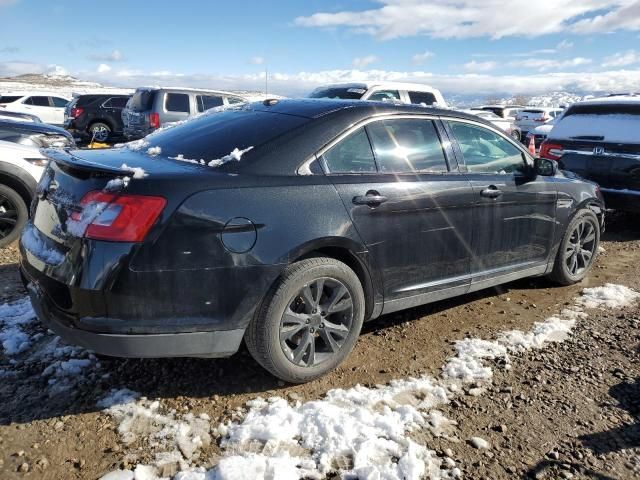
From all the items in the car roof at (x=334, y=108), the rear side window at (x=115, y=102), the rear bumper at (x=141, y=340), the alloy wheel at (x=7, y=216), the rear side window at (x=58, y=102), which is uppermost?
the car roof at (x=334, y=108)

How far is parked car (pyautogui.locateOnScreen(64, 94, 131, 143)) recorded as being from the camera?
17.2m

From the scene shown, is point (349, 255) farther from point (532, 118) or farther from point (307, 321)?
point (532, 118)

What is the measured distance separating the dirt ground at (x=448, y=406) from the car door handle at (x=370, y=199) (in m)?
1.04

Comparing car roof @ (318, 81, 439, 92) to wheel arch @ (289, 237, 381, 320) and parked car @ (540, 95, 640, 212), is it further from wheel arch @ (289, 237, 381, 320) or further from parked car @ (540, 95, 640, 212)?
wheel arch @ (289, 237, 381, 320)

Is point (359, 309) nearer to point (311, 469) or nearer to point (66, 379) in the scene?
point (311, 469)

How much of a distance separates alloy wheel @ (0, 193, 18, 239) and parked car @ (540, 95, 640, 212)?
658 cm

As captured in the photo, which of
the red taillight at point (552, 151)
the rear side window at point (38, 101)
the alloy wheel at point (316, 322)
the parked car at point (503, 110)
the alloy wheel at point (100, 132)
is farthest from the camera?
the parked car at point (503, 110)

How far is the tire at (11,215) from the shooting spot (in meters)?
5.29

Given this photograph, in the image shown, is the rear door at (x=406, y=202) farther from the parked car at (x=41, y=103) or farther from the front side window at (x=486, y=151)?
the parked car at (x=41, y=103)

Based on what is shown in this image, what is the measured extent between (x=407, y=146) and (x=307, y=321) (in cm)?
140

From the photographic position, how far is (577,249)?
16.1 ft

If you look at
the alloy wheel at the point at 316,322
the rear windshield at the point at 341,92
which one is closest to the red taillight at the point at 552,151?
the rear windshield at the point at 341,92

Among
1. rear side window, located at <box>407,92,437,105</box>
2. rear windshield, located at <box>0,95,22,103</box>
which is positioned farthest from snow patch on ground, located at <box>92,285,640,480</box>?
rear windshield, located at <box>0,95,22,103</box>

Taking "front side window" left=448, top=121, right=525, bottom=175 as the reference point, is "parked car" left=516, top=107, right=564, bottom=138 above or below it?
below
